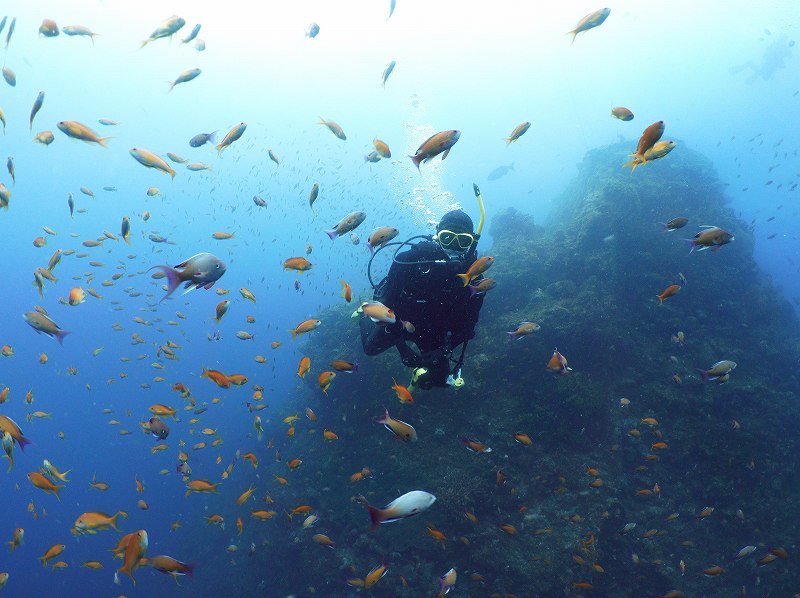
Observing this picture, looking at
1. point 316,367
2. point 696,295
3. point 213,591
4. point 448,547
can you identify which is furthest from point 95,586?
point 696,295

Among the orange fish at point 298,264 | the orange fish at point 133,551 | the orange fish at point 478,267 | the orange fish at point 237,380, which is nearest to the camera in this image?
the orange fish at point 133,551

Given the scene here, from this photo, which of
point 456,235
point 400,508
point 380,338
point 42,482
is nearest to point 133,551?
point 42,482

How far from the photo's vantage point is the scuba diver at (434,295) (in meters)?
4.55

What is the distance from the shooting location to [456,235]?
4.47 metres

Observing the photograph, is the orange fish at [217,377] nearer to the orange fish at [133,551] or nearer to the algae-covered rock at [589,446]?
the orange fish at [133,551]

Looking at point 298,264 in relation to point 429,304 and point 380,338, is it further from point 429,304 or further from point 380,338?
point 429,304

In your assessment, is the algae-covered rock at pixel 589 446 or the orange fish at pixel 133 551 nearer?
the orange fish at pixel 133 551

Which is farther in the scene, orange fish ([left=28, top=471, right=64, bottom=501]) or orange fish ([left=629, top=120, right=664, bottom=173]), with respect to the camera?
orange fish ([left=28, top=471, right=64, bottom=501])

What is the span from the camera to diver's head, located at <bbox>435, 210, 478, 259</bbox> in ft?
14.8

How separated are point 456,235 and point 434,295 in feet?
2.61

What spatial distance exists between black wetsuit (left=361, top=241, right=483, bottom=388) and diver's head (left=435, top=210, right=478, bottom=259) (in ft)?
0.26

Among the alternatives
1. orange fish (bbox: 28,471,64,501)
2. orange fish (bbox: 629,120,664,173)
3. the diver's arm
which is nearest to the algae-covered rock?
the diver's arm

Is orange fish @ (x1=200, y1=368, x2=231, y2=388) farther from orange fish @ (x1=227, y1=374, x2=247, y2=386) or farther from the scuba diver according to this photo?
the scuba diver

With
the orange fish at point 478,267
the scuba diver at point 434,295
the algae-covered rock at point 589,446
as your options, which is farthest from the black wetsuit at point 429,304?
the algae-covered rock at point 589,446
